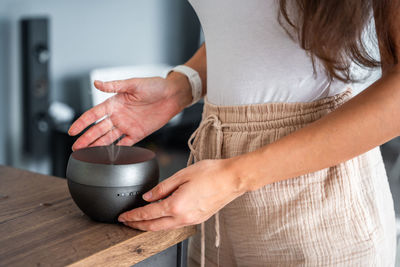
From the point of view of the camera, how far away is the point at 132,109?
1018 mm

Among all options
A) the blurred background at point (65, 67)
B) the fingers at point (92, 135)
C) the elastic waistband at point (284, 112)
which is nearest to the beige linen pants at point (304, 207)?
the elastic waistband at point (284, 112)

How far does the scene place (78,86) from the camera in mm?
3295

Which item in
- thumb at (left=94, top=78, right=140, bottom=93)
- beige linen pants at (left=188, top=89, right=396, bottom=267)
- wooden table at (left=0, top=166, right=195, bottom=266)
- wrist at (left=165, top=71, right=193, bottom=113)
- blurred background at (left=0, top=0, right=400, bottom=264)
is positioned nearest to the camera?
wooden table at (left=0, top=166, right=195, bottom=266)

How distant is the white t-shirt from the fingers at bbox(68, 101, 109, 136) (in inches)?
9.7

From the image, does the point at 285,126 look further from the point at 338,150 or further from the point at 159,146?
the point at 159,146

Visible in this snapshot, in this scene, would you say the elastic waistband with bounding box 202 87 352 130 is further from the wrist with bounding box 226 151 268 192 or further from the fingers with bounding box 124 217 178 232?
the fingers with bounding box 124 217 178 232

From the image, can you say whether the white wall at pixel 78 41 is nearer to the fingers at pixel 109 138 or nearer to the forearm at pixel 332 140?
the fingers at pixel 109 138

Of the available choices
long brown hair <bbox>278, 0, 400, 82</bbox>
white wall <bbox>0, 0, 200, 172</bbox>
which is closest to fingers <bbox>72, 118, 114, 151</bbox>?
long brown hair <bbox>278, 0, 400, 82</bbox>

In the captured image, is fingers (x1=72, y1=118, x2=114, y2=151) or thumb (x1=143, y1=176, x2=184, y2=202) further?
fingers (x1=72, y1=118, x2=114, y2=151)

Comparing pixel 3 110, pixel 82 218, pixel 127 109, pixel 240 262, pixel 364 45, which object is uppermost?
pixel 364 45

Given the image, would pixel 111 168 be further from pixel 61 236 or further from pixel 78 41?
pixel 78 41

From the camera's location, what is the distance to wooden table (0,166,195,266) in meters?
0.68

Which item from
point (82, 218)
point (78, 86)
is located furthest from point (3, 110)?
point (82, 218)

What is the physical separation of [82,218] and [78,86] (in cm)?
259
